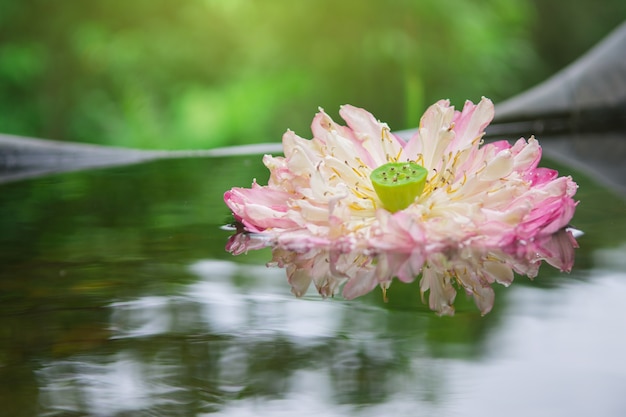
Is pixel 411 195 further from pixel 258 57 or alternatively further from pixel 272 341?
pixel 258 57

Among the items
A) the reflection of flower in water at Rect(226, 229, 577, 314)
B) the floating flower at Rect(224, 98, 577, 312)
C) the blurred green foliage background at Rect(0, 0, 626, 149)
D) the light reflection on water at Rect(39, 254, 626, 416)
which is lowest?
the light reflection on water at Rect(39, 254, 626, 416)

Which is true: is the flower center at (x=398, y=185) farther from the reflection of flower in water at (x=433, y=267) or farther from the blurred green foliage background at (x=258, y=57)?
the blurred green foliage background at (x=258, y=57)

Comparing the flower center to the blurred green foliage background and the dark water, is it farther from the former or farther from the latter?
the blurred green foliage background

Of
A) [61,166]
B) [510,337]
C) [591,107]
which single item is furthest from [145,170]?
[591,107]

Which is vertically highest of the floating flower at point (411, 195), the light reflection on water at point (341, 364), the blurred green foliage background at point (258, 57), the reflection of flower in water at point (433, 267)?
the blurred green foliage background at point (258, 57)

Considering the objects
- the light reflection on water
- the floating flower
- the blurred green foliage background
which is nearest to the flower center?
the floating flower

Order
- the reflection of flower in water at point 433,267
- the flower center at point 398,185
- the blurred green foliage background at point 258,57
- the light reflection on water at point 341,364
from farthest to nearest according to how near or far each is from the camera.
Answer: the blurred green foliage background at point 258,57
the flower center at point 398,185
the reflection of flower in water at point 433,267
the light reflection on water at point 341,364

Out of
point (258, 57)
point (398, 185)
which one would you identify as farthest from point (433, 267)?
point (258, 57)

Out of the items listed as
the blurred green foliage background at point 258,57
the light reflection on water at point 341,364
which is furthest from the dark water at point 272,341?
the blurred green foliage background at point 258,57
